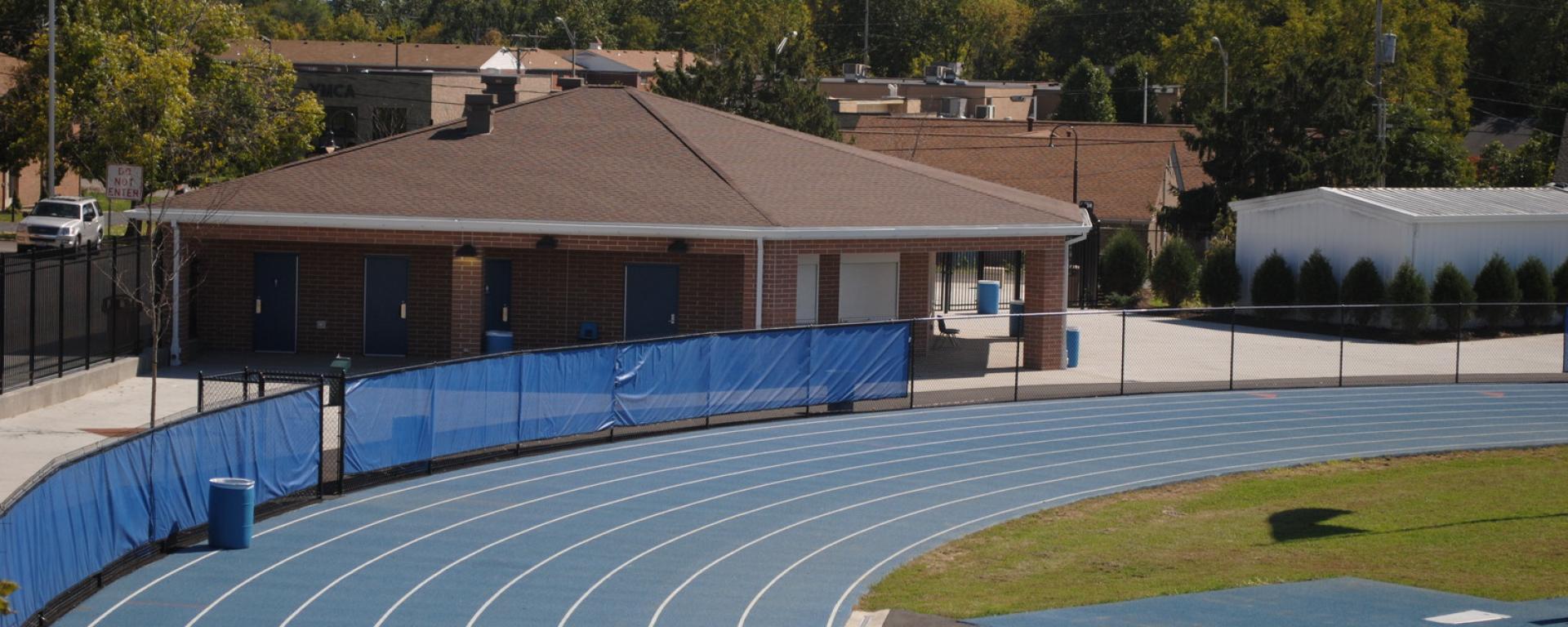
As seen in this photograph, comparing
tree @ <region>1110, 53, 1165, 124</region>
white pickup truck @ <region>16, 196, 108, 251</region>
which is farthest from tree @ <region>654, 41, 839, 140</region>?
tree @ <region>1110, 53, 1165, 124</region>

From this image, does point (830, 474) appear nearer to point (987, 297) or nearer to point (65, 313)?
point (65, 313)

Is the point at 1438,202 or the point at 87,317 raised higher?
the point at 1438,202

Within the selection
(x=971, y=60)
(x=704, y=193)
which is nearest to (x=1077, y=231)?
(x=704, y=193)

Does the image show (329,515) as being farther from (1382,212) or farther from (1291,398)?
(1382,212)

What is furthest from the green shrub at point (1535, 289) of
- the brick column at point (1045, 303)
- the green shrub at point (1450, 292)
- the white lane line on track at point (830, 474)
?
the brick column at point (1045, 303)

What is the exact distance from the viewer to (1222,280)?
4950 centimetres

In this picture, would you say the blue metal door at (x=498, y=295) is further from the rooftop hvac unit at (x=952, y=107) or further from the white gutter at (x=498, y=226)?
the rooftop hvac unit at (x=952, y=107)

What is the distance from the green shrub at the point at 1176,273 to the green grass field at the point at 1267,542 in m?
24.3

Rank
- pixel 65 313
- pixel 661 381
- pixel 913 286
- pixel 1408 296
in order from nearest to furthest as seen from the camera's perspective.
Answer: pixel 661 381 → pixel 65 313 → pixel 913 286 → pixel 1408 296

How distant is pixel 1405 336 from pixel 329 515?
3182cm

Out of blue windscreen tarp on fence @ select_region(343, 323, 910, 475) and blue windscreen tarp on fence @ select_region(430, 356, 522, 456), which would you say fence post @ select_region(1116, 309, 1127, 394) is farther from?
blue windscreen tarp on fence @ select_region(430, 356, 522, 456)

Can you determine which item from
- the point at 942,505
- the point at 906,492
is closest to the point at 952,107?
the point at 906,492

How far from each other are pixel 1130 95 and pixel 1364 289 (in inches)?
2524

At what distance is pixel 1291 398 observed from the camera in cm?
3494
